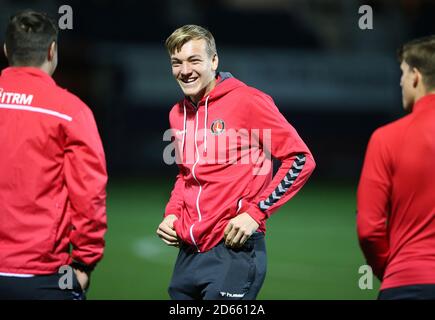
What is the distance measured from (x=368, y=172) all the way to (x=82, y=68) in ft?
52.8

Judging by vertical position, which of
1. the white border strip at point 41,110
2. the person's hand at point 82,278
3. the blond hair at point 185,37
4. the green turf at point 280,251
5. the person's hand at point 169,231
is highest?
the blond hair at point 185,37

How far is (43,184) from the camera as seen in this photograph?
3.69 meters

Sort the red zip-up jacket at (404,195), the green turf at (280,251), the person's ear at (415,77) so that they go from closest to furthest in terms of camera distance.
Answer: the red zip-up jacket at (404,195), the person's ear at (415,77), the green turf at (280,251)

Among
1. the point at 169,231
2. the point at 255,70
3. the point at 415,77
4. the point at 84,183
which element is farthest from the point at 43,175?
the point at 255,70

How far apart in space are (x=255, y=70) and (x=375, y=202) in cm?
1587

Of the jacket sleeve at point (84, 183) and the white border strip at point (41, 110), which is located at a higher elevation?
the white border strip at point (41, 110)

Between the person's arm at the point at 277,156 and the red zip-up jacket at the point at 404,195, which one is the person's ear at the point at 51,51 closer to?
the person's arm at the point at 277,156

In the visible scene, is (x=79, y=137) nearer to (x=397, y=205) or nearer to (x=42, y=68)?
(x=42, y=68)

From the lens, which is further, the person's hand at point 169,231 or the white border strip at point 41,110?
the person's hand at point 169,231

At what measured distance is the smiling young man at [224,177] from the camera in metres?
4.08

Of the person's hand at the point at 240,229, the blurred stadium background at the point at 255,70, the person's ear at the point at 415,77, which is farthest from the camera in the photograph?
the blurred stadium background at the point at 255,70

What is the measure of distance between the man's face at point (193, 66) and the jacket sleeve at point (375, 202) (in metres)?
1.08

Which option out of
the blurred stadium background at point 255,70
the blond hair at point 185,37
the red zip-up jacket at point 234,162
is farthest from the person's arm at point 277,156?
the blurred stadium background at point 255,70
